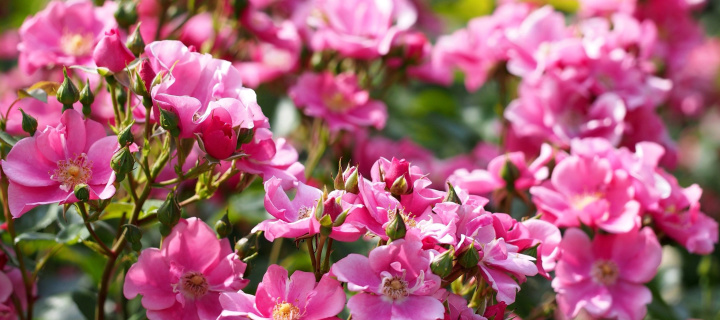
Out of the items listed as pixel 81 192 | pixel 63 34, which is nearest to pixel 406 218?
pixel 81 192

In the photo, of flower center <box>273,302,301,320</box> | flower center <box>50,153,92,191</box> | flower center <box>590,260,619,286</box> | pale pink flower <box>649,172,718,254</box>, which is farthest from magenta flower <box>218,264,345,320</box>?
pale pink flower <box>649,172,718,254</box>

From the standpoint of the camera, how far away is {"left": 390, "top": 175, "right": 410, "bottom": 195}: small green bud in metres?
1.21

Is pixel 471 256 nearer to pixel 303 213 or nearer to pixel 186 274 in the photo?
pixel 303 213

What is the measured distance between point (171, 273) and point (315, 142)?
1.11 meters

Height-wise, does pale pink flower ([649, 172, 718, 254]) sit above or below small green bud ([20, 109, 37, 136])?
below

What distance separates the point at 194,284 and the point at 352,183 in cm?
32

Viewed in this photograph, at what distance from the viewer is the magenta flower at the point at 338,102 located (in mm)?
2068

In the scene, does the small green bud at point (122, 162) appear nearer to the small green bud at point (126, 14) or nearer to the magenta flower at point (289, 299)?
the magenta flower at point (289, 299)

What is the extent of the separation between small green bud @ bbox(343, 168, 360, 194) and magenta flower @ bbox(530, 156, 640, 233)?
0.52 m

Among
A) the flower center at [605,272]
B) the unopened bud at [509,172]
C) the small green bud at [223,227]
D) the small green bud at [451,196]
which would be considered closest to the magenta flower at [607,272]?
the flower center at [605,272]

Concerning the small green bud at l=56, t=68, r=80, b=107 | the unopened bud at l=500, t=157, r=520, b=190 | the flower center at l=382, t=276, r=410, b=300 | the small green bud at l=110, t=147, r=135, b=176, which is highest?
the small green bud at l=56, t=68, r=80, b=107

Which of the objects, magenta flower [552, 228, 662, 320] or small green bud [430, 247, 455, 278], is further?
magenta flower [552, 228, 662, 320]

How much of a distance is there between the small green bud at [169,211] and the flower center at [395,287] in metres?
0.37

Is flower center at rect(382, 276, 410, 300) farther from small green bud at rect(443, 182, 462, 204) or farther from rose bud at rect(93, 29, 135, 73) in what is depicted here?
rose bud at rect(93, 29, 135, 73)
